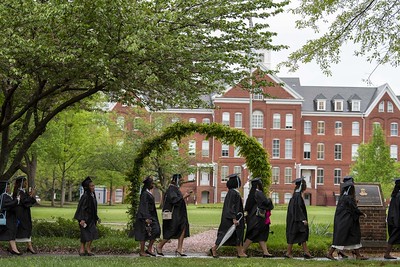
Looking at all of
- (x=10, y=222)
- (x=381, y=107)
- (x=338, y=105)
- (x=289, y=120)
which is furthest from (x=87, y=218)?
(x=381, y=107)

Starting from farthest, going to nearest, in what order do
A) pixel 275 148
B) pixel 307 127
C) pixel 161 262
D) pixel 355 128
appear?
pixel 355 128, pixel 307 127, pixel 275 148, pixel 161 262

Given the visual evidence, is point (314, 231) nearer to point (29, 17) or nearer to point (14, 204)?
point (14, 204)

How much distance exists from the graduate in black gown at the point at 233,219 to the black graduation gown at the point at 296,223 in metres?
1.10

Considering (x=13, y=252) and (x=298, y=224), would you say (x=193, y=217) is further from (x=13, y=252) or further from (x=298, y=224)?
(x=13, y=252)

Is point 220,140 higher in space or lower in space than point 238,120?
lower

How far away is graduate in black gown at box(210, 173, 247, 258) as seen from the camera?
1448 cm

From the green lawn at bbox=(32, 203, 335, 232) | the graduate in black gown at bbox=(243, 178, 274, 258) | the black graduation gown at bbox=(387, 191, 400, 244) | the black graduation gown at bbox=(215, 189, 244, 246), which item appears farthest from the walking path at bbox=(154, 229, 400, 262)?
the green lawn at bbox=(32, 203, 335, 232)

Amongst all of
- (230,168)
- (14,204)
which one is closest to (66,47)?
(14,204)

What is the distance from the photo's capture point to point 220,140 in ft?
57.5

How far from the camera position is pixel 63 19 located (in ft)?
46.0

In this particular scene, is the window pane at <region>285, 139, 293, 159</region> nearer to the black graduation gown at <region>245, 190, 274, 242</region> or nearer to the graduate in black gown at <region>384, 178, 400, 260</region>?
the graduate in black gown at <region>384, 178, 400, 260</region>

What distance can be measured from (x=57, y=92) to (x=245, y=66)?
5.69m

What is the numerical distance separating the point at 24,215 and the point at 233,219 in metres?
4.94

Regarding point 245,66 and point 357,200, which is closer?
point 357,200
